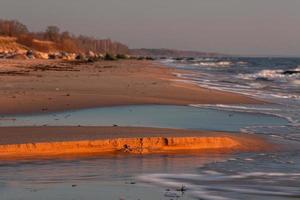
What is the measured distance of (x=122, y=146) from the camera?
394 inches

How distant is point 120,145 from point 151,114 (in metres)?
5.74

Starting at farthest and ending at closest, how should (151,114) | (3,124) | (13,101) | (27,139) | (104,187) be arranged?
(13,101) < (151,114) < (3,124) < (27,139) < (104,187)

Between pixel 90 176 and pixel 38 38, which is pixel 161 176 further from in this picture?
pixel 38 38

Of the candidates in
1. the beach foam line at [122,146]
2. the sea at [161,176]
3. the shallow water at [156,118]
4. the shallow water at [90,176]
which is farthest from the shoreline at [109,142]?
the shallow water at [156,118]

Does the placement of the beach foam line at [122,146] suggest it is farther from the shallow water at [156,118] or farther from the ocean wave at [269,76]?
the ocean wave at [269,76]

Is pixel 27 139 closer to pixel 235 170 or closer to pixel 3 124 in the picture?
pixel 3 124

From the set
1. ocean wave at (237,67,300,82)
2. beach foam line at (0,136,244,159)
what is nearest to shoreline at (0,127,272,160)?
beach foam line at (0,136,244,159)

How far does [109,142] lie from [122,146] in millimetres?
219

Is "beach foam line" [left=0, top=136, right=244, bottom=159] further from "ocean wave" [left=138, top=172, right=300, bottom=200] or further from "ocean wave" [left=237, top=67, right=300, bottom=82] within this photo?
"ocean wave" [left=237, top=67, right=300, bottom=82]

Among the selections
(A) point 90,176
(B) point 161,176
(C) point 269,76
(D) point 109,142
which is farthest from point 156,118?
(C) point 269,76

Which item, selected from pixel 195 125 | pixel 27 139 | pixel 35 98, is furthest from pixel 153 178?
pixel 35 98

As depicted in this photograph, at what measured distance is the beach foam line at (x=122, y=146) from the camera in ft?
30.7

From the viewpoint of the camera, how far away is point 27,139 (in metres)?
9.88

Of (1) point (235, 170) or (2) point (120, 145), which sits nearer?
(1) point (235, 170)
